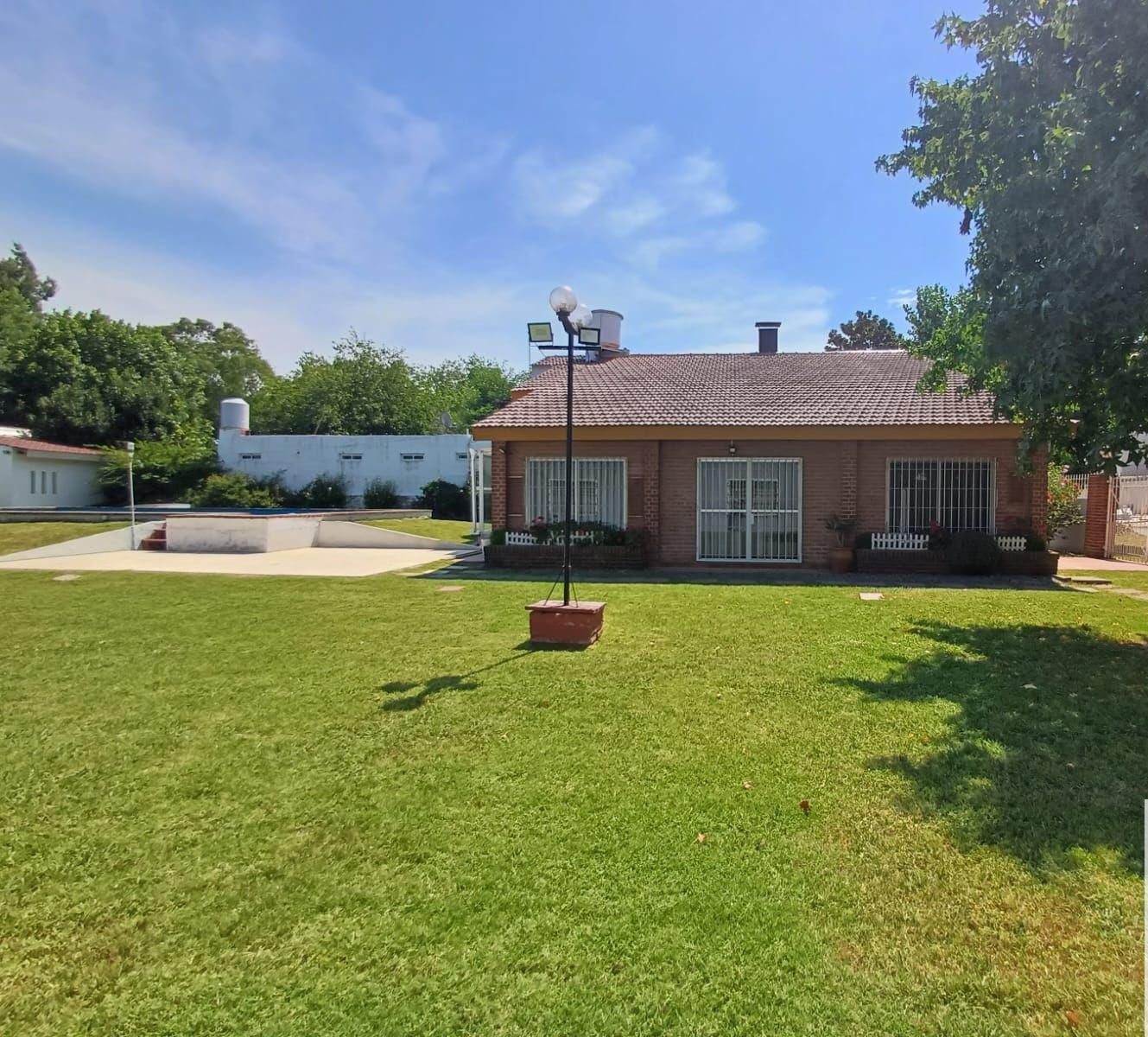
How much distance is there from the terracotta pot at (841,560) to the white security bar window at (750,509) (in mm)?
921

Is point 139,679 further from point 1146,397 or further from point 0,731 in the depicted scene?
point 1146,397

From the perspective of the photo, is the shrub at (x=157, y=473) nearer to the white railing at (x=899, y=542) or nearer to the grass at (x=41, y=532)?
the grass at (x=41, y=532)

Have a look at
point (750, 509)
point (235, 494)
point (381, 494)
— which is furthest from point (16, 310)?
point (750, 509)

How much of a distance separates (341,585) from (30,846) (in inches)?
332

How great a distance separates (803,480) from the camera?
14523mm

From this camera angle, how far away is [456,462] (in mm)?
30375

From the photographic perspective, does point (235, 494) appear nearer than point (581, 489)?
No

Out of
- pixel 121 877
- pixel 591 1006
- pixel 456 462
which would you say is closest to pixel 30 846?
pixel 121 877

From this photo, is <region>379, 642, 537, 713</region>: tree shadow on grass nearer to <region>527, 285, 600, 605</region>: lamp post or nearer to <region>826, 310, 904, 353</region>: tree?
<region>527, 285, 600, 605</region>: lamp post

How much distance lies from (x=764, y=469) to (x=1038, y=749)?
10.7 metres

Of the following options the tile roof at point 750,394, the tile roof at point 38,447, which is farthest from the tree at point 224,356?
the tile roof at point 750,394

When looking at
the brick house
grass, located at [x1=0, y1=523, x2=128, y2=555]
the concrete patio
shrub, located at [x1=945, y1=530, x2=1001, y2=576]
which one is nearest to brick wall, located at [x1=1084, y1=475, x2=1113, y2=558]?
the brick house

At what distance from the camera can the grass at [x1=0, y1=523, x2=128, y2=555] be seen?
18562mm

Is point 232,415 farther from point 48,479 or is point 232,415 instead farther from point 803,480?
point 803,480
